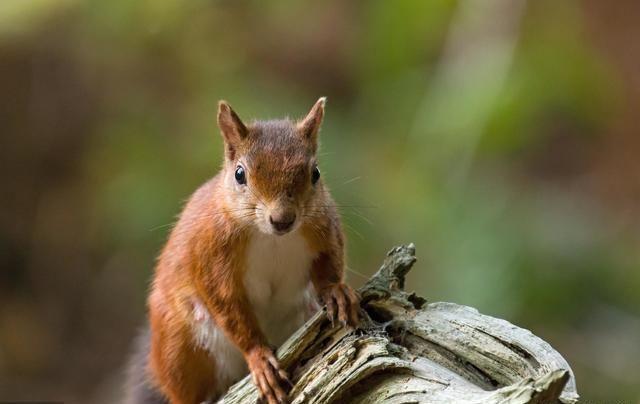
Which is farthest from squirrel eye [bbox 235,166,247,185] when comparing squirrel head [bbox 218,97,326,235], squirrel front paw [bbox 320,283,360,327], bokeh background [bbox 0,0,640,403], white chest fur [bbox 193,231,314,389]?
bokeh background [bbox 0,0,640,403]

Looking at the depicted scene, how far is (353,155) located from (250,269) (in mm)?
1275

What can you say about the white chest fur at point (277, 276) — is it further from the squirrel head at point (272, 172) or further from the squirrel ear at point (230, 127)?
the squirrel ear at point (230, 127)

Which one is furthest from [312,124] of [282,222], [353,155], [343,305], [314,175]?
[353,155]

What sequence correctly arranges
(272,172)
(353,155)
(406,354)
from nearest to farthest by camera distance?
(406,354)
(272,172)
(353,155)

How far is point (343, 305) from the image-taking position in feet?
5.49

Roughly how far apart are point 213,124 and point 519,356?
6.51 feet

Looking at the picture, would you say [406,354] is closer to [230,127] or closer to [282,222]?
[282,222]

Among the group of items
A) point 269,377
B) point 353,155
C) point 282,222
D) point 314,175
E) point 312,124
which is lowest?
point 269,377

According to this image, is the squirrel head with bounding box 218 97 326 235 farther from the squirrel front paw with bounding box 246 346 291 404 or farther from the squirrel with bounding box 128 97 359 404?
the squirrel front paw with bounding box 246 346 291 404

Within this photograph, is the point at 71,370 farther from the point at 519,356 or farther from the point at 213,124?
the point at 519,356

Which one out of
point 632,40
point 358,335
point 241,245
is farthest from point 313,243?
point 632,40

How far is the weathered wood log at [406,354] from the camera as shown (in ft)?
4.82

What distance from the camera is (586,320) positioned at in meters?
3.02

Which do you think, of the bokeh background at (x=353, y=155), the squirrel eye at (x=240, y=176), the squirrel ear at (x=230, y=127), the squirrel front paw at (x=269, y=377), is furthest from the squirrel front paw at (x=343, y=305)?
the bokeh background at (x=353, y=155)
